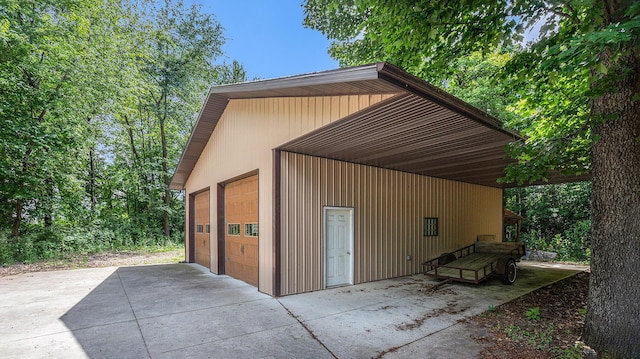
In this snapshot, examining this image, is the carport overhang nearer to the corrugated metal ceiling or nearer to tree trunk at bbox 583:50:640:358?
the corrugated metal ceiling

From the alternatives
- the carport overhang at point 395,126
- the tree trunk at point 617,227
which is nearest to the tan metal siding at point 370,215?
the carport overhang at point 395,126

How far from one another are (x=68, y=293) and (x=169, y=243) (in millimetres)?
11231

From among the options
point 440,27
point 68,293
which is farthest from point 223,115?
point 440,27

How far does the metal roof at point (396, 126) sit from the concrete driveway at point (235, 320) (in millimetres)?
3001

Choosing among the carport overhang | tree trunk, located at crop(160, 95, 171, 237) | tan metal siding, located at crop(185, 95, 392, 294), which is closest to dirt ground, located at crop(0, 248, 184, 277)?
tree trunk, located at crop(160, 95, 171, 237)

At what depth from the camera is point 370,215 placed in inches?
305

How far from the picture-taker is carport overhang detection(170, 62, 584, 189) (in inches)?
144

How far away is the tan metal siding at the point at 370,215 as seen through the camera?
20.9 ft

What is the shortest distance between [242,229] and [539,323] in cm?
641

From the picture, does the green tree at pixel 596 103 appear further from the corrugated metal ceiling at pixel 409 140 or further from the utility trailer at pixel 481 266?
the utility trailer at pixel 481 266

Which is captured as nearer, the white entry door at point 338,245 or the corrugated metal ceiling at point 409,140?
the corrugated metal ceiling at point 409,140

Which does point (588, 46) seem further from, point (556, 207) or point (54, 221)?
point (54, 221)

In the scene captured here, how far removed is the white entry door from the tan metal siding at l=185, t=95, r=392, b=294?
1.40 metres

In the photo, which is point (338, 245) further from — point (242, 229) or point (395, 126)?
point (395, 126)
